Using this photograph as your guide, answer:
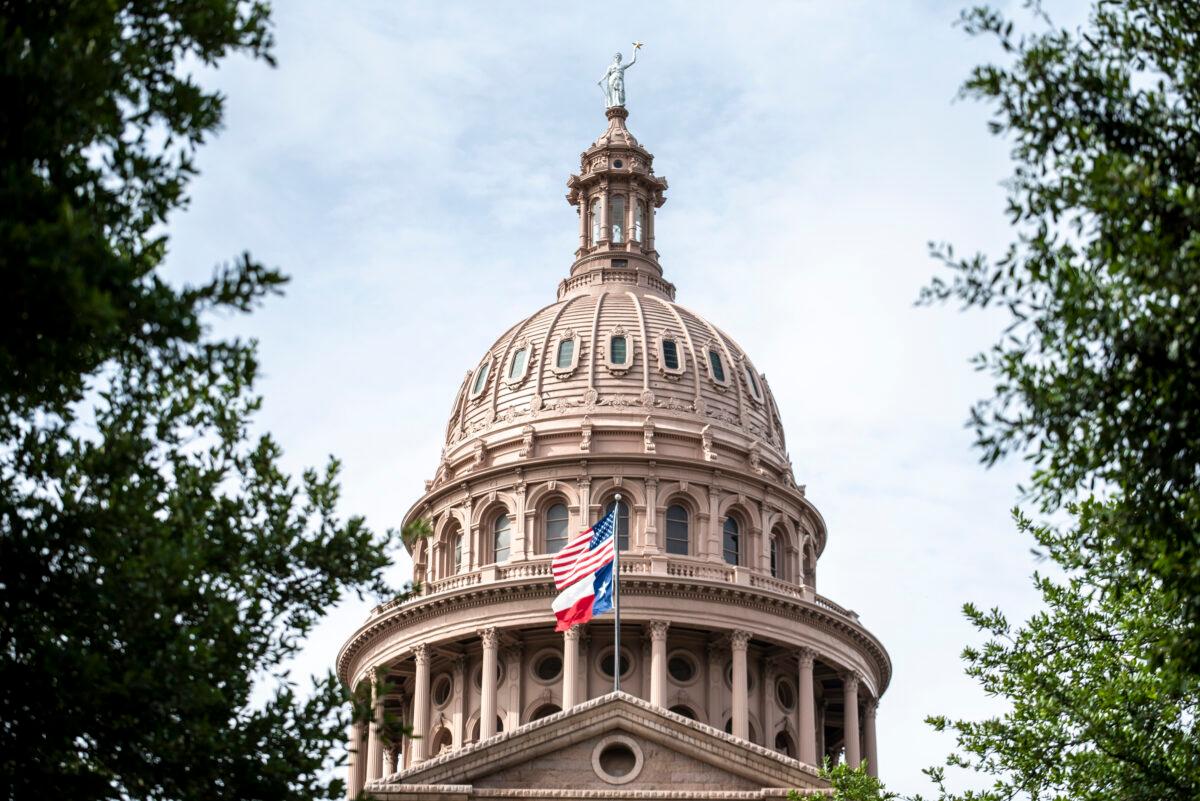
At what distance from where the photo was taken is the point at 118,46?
2041 cm

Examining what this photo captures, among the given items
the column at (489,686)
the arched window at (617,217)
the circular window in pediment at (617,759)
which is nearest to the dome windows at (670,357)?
the arched window at (617,217)

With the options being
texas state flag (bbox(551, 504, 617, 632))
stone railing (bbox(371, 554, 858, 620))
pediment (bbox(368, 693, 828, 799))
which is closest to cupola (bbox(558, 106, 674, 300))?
stone railing (bbox(371, 554, 858, 620))

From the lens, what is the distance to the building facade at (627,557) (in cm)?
7062

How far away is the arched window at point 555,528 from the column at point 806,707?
996 centimetres

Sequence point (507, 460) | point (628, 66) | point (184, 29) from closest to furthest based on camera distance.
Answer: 1. point (184, 29)
2. point (507, 460)
3. point (628, 66)

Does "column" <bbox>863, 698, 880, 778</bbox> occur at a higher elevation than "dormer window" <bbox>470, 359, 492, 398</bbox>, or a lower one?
lower

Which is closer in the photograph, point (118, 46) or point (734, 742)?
point (118, 46)

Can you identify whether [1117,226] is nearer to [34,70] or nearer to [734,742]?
[34,70]

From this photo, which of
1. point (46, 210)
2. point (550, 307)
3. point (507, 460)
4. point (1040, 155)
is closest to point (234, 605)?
point (46, 210)

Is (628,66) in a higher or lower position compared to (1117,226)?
higher

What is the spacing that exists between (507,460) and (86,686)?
54450 mm

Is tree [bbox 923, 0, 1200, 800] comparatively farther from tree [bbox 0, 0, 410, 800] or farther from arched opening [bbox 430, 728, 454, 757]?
arched opening [bbox 430, 728, 454, 757]

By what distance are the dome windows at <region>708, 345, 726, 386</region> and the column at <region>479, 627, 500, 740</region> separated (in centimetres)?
1527

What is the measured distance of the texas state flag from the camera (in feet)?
190
